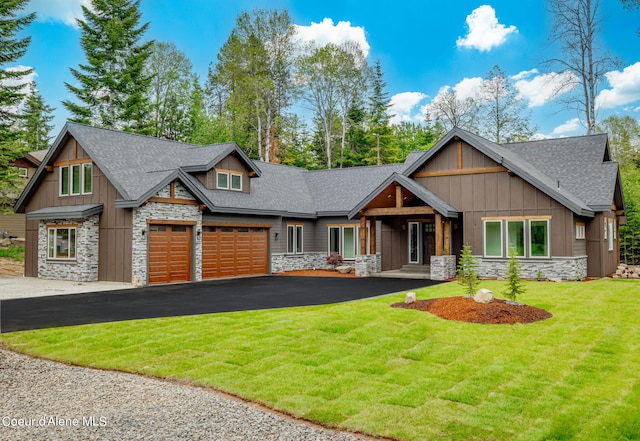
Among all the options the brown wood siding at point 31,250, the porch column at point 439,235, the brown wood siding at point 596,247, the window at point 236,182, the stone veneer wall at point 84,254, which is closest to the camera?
the stone veneer wall at point 84,254

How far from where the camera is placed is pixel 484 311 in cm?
985

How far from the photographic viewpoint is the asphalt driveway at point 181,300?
1061cm

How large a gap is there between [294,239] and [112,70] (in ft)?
71.5

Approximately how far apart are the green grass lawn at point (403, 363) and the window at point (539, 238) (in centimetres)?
749

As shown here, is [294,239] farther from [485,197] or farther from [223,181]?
[485,197]

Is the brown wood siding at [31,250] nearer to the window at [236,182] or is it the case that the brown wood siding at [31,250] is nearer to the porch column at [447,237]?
the window at [236,182]

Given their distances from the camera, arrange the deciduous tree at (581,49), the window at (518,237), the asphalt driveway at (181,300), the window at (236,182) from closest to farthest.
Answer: the asphalt driveway at (181,300), the window at (518,237), the window at (236,182), the deciduous tree at (581,49)

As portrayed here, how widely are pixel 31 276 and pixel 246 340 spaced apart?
16.6 metres

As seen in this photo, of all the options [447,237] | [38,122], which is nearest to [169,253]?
[447,237]

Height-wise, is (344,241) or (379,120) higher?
(379,120)

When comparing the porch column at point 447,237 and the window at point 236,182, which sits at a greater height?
the window at point 236,182

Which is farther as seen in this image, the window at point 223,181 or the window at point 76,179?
the window at point 223,181

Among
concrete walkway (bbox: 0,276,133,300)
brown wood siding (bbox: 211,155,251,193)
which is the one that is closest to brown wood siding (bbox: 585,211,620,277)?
brown wood siding (bbox: 211,155,251,193)

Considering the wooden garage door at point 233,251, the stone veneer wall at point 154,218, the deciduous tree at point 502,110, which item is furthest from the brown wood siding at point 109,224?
the deciduous tree at point 502,110
